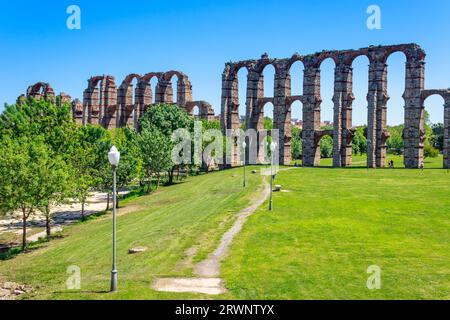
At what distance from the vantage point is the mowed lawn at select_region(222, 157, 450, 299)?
54.5ft

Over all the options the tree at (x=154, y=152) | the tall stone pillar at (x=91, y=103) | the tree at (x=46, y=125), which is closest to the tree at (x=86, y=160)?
the tree at (x=46, y=125)

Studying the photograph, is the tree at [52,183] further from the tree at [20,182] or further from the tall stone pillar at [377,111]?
the tall stone pillar at [377,111]

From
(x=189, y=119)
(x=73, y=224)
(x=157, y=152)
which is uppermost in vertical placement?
(x=189, y=119)

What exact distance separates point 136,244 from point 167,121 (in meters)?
37.4

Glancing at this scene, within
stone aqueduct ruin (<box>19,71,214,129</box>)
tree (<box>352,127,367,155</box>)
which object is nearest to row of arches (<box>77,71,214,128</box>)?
stone aqueduct ruin (<box>19,71,214,129</box>)

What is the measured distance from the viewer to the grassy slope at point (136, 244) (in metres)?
18.3

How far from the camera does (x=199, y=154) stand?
62.2m

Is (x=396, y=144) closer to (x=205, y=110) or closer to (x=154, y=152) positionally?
(x=205, y=110)

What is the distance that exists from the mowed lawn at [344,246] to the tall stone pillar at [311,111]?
93.9 ft

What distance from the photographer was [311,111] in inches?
2682

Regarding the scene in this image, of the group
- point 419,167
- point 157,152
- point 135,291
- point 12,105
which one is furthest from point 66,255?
point 419,167

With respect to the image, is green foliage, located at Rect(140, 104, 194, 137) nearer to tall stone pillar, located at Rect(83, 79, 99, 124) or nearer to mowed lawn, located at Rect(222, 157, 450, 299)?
mowed lawn, located at Rect(222, 157, 450, 299)
